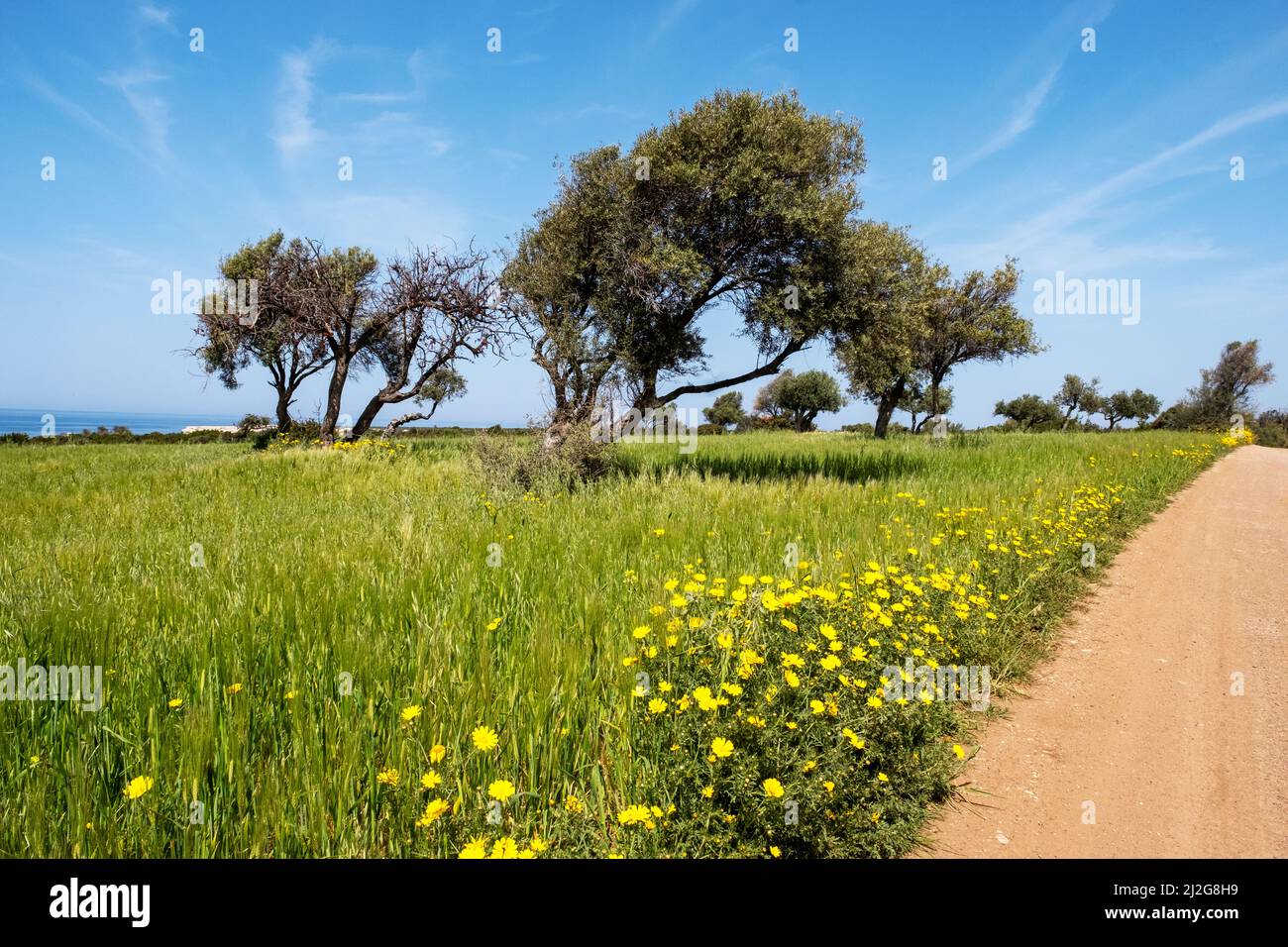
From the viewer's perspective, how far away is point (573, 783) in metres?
2.96

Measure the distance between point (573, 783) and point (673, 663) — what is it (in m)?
0.87

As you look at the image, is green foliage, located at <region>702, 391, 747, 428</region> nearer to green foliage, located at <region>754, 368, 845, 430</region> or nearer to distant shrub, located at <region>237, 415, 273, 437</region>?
green foliage, located at <region>754, 368, 845, 430</region>

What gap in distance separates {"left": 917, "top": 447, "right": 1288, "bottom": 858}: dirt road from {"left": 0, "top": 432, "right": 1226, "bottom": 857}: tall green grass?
0.60 m

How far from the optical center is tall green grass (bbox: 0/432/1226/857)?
251cm

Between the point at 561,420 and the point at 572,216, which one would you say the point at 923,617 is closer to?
the point at 561,420

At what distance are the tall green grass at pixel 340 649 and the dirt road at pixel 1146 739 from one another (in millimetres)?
596

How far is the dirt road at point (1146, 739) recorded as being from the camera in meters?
2.96

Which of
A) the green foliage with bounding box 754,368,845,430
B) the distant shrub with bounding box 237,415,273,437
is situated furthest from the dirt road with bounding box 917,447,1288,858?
the green foliage with bounding box 754,368,845,430

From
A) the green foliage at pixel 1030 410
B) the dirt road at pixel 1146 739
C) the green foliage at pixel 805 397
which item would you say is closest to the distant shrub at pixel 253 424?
the dirt road at pixel 1146 739

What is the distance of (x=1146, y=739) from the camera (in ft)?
12.6

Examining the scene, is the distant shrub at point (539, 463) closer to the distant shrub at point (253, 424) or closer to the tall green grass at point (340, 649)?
the tall green grass at point (340, 649)

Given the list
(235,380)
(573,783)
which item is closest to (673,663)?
(573,783)

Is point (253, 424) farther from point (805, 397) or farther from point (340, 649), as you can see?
point (805, 397)

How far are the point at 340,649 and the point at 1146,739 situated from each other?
18.0ft
